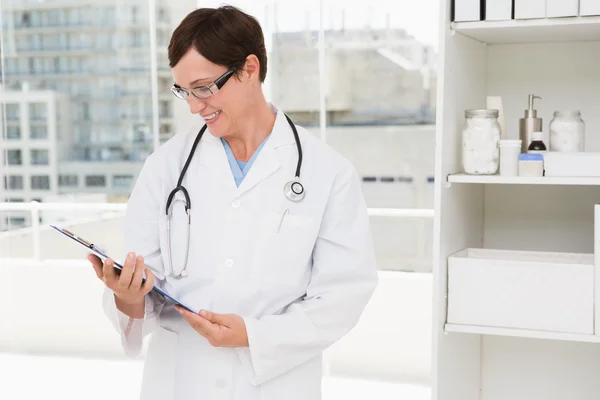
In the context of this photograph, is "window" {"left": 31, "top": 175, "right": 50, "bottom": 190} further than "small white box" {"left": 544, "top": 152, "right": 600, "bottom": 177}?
Yes

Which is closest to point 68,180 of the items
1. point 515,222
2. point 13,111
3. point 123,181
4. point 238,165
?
point 123,181

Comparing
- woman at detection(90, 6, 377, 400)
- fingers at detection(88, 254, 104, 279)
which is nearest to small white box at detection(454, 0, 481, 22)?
woman at detection(90, 6, 377, 400)

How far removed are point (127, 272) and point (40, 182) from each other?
673 centimetres

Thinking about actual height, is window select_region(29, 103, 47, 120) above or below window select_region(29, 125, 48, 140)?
above

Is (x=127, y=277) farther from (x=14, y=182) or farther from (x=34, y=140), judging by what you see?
(x=14, y=182)

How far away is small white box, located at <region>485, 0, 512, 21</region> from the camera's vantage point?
1.72m

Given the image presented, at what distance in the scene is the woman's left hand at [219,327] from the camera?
1.31m

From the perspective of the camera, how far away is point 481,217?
7.08 ft

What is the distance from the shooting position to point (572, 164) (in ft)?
5.70

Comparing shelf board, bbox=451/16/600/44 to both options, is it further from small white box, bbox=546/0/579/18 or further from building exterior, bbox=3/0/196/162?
building exterior, bbox=3/0/196/162

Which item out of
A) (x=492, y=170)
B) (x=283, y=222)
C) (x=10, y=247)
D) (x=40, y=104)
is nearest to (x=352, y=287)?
(x=283, y=222)

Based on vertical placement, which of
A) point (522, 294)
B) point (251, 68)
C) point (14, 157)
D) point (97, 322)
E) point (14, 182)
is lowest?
point (97, 322)

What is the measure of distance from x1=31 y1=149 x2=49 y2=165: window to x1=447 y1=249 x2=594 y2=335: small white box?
643 cm

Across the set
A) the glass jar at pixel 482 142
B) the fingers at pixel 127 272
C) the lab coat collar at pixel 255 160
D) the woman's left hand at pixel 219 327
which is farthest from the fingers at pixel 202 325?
the glass jar at pixel 482 142
